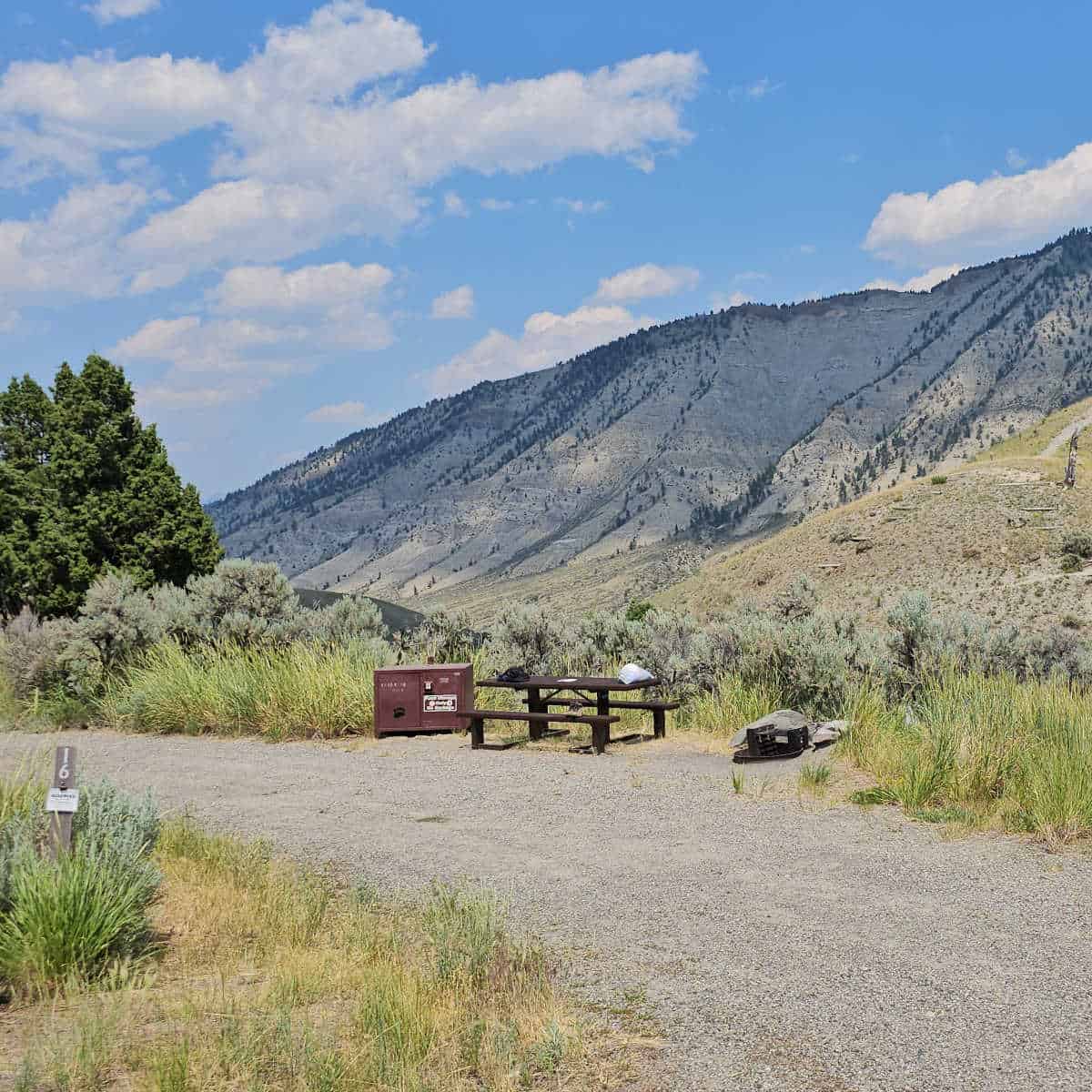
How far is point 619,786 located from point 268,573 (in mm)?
8654

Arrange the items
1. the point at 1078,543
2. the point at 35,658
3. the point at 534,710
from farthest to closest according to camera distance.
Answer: the point at 1078,543 → the point at 35,658 → the point at 534,710

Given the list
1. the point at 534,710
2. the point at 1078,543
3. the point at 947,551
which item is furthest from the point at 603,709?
the point at 947,551

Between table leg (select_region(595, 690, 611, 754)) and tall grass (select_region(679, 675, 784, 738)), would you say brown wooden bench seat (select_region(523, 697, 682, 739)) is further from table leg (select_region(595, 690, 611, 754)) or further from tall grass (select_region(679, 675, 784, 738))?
tall grass (select_region(679, 675, 784, 738))

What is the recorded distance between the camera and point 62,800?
193 inches

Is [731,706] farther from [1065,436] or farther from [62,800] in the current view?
[1065,436]

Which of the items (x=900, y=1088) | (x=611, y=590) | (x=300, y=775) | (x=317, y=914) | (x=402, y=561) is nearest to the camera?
(x=900, y=1088)

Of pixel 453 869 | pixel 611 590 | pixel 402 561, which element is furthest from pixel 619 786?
pixel 402 561

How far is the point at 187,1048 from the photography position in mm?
3719

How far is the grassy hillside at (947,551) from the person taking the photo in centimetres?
4656

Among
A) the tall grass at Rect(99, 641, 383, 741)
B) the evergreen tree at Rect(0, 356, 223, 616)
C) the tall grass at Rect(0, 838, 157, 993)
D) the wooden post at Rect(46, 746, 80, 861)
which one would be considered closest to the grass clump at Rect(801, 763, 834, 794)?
the tall grass at Rect(0, 838, 157, 993)

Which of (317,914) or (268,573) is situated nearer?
(317,914)

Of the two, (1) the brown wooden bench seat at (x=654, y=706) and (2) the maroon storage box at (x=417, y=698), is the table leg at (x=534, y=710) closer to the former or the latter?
(1) the brown wooden bench seat at (x=654, y=706)

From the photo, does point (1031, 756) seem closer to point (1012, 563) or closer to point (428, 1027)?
point (428, 1027)

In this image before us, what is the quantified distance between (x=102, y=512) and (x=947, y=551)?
44.5 metres
